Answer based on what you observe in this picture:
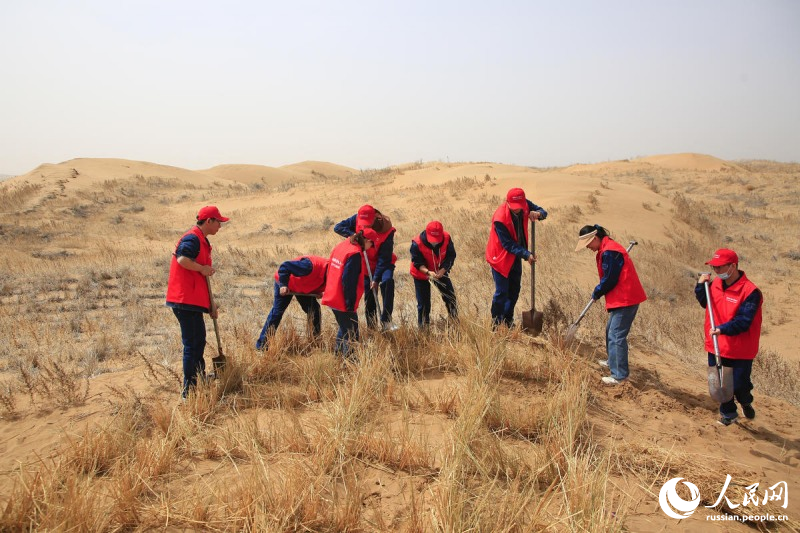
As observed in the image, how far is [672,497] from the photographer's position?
301 centimetres

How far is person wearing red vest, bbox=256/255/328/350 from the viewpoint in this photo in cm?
531

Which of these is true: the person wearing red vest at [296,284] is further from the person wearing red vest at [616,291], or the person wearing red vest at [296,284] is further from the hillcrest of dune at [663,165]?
the hillcrest of dune at [663,165]

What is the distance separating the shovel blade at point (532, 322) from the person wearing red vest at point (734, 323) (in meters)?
1.70

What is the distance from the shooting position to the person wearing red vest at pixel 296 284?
5.31m

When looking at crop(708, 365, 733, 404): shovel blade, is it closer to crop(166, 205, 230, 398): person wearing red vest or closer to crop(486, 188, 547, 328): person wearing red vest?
crop(486, 188, 547, 328): person wearing red vest

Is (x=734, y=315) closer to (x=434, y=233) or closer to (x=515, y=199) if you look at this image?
(x=515, y=199)

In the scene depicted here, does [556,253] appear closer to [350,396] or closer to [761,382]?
[761,382]

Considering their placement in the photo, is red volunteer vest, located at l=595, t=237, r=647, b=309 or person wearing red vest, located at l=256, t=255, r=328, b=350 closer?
red volunteer vest, located at l=595, t=237, r=647, b=309

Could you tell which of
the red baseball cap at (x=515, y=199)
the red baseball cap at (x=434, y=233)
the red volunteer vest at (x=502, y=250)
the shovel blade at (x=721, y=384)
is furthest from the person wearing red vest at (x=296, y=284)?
the shovel blade at (x=721, y=384)

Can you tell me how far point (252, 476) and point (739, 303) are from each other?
13.2ft

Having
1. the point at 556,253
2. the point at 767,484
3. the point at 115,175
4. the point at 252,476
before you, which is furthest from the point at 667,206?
the point at 115,175

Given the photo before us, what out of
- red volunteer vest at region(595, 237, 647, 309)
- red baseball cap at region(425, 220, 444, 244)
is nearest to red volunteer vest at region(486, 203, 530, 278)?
red baseball cap at region(425, 220, 444, 244)

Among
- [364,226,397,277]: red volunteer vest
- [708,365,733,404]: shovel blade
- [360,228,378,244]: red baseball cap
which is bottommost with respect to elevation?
[708,365,733,404]: shovel blade

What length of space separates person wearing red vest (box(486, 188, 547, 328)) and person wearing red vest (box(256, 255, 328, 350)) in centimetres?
191
